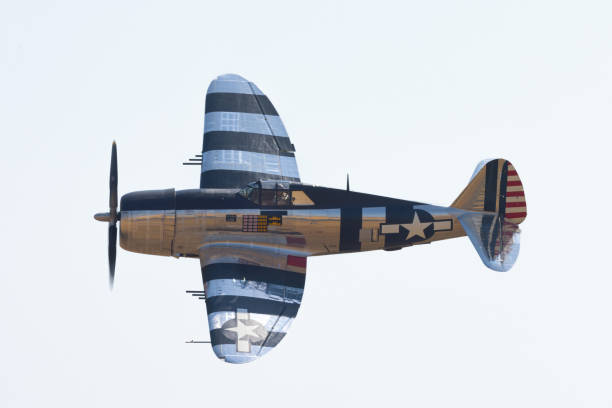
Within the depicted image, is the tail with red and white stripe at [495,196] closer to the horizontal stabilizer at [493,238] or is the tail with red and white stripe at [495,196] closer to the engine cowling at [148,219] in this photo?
the horizontal stabilizer at [493,238]

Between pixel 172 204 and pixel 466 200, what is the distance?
22.6ft

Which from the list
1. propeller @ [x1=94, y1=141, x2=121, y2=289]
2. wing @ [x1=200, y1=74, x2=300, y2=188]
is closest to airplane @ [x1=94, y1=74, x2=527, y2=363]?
propeller @ [x1=94, y1=141, x2=121, y2=289]

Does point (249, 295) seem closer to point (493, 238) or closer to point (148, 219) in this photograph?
point (148, 219)

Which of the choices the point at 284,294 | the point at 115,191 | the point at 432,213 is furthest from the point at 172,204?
the point at 432,213

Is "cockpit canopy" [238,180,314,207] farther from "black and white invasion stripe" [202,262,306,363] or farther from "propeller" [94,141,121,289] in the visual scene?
"propeller" [94,141,121,289]

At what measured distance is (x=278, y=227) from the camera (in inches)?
1240

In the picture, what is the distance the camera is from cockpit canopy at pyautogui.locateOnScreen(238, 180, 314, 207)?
103 ft

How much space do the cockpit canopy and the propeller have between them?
9.28 feet

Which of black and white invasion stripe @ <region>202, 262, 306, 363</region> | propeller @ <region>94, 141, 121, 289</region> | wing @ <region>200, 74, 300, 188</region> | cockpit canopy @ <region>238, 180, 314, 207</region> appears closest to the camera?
black and white invasion stripe @ <region>202, 262, 306, 363</region>

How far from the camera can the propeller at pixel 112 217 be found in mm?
31031

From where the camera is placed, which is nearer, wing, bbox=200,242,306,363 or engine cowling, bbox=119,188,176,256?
wing, bbox=200,242,306,363

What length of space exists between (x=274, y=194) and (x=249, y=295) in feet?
8.26

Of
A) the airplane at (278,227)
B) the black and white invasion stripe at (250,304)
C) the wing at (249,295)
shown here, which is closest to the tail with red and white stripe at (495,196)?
the airplane at (278,227)

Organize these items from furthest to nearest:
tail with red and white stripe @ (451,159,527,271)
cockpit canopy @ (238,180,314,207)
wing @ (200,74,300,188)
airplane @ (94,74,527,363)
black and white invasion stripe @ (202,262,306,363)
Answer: wing @ (200,74,300,188) → tail with red and white stripe @ (451,159,527,271) → cockpit canopy @ (238,180,314,207) → airplane @ (94,74,527,363) → black and white invasion stripe @ (202,262,306,363)
